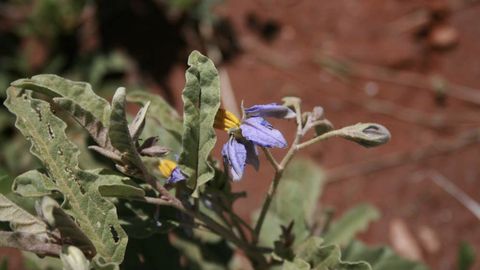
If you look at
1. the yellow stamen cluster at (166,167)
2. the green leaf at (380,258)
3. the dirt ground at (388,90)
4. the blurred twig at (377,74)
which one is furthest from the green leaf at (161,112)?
the blurred twig at (377,74)

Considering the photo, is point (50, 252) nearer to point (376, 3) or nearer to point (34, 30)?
point (34, 30)

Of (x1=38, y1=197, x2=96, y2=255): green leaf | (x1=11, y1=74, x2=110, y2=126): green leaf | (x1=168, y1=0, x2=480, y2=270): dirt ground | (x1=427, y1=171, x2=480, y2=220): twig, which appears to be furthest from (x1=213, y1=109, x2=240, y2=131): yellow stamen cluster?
(x1=427, y1=171, x2=480, y2=220): twig

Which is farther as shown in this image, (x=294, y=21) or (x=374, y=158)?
(x=294, y=21)

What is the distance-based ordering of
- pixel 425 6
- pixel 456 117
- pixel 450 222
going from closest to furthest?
pixel 450 222 → pixel 456 117 → pixel 425 6

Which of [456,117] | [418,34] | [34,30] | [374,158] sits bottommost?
[34,30]

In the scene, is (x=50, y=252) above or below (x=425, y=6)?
below

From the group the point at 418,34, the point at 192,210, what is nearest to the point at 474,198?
the point at 418,34

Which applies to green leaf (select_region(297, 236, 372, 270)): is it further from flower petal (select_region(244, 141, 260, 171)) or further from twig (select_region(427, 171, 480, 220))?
twig (select_region(427, 171, 480, 220))
